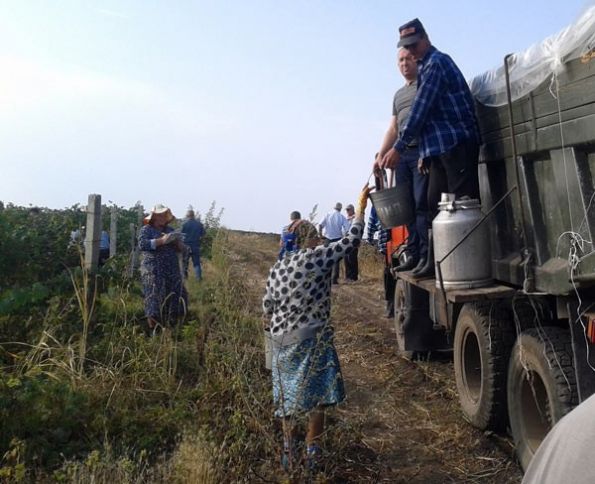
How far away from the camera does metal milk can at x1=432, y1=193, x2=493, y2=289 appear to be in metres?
4.53

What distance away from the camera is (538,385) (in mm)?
3967

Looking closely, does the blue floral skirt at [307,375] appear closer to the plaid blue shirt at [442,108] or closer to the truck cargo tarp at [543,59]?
the plaid blue shirt at [442,108]

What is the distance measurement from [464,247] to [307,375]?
1413 millimetres

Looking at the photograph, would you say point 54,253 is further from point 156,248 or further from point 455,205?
point 455,205

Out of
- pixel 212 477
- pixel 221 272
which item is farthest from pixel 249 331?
pixel 212 477

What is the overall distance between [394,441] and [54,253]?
5820mm

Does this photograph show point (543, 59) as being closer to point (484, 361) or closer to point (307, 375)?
point (484, 361)

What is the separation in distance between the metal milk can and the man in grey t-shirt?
0.73m

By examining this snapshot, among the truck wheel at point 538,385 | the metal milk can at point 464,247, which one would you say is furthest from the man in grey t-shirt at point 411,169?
the truck wheel at point 538,385

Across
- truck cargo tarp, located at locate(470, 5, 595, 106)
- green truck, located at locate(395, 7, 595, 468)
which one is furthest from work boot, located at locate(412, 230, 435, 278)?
truck cargo tarp, located at locate(470, 5, 595, 106)

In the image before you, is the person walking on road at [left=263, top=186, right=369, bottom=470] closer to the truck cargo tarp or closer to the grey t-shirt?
the truck cargo tarp

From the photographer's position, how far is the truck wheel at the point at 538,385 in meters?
3.50

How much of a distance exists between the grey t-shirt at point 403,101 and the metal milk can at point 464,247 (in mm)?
1155

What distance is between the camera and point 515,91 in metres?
4.02
